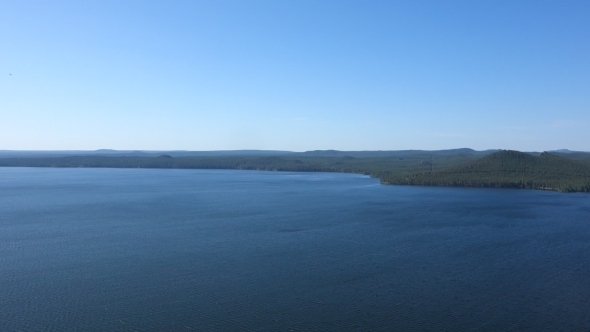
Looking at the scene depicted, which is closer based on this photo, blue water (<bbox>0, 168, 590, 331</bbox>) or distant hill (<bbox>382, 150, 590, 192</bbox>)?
blue water (<bbox>0, 168, 590, 331</bbox>)

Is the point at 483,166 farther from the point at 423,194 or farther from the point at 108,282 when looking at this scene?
the point at 108,282

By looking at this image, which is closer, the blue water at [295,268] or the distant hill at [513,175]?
the blue water at [295,268]

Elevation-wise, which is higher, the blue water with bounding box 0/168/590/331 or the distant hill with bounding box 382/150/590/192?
the distant hill with bounding box 382/150/590/192

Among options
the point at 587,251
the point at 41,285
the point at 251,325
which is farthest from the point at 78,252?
the point at 587,251

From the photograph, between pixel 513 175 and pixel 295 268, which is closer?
pixel 295 268

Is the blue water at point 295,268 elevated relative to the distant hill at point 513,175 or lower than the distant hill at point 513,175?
lower
